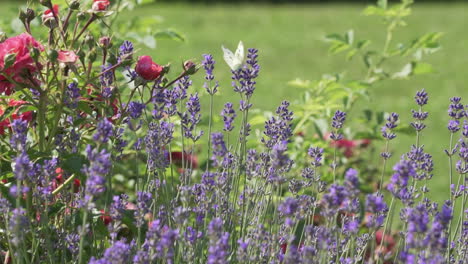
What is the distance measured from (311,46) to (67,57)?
32.0 feet

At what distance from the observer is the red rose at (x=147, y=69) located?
6.41ft

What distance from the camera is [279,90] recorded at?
895 centimetres

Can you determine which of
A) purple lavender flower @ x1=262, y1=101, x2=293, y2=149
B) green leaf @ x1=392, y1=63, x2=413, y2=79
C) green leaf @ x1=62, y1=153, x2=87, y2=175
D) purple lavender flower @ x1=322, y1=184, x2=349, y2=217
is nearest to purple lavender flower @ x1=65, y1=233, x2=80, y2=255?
green leaf @ x1=62, y1=153, x2=87, y2=175

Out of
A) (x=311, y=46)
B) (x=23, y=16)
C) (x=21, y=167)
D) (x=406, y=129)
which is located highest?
(x=23, y=16)

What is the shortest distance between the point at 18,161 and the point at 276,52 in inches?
381

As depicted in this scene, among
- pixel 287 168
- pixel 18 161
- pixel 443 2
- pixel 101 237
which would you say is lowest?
pixel 443 2

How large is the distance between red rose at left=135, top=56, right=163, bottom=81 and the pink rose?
0.16 meters

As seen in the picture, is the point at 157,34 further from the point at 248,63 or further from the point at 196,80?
the point at 196,80

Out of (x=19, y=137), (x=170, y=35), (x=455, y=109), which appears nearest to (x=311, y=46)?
(x=170, y=35)

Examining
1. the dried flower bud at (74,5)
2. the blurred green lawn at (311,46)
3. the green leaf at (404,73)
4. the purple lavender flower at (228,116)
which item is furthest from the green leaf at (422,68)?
the blurred green lawn at (311,46)

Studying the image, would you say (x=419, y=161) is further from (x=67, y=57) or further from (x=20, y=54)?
(x=20, y=54)

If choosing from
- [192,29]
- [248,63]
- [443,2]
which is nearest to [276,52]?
[192,29]

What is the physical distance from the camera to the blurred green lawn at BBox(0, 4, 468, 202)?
26.7ft

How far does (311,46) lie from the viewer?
1145cm
